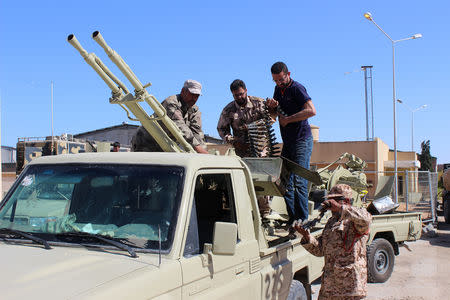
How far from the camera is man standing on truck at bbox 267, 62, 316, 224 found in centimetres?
564

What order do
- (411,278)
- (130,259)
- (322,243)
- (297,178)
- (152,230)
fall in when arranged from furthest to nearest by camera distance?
(411,278) < (297,178) < (322,243) < (152,230) < (130,259)

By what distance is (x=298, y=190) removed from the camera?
18.3 feet

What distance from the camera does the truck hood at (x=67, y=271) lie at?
91.4 inches

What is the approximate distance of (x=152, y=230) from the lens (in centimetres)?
303

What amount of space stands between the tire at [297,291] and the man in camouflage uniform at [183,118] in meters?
1.78

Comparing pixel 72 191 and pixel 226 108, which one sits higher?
pixel 226 108

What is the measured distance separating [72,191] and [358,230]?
7.96 feet

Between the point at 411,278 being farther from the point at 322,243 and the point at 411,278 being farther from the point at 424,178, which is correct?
the point at 424,178

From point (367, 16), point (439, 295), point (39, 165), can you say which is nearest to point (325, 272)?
point (39, 165)

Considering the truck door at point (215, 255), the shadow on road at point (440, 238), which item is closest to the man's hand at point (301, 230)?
the truck door at point (215, 255)

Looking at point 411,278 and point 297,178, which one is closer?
point 297,178

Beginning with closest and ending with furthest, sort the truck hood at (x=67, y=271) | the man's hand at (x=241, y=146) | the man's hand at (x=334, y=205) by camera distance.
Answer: the truck hood at (x=67, y=271)
the man's hand at (x=334, y=205)
the man's hand at (x=241, y=146)

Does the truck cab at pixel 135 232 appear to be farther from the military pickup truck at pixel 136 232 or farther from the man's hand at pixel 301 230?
the man's hand at pixel 301 230

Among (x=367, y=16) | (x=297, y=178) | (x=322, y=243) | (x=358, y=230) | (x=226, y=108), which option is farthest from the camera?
(x=367, y=16)
